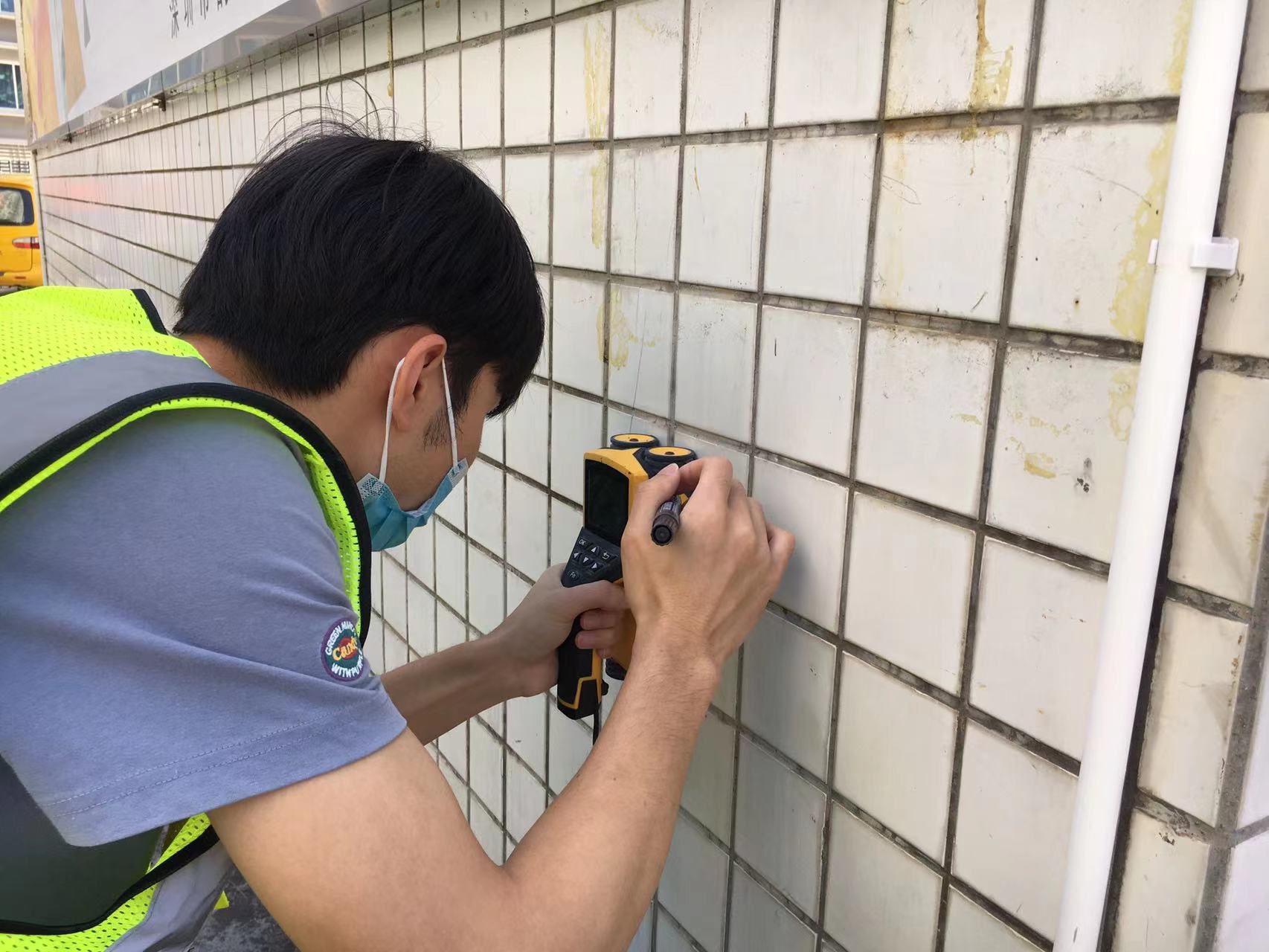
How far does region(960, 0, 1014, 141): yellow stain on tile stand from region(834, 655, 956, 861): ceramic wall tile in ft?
1.80

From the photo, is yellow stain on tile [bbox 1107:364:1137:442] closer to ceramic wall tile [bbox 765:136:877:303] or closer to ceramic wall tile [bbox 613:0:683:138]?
ceramic wall tile [bbox 765:136:877:303]

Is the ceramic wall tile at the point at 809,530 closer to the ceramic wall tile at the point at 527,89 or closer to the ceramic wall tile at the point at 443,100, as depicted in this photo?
the ceramic wall tile at the point at 527,89

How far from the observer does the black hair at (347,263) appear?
1.11 metres

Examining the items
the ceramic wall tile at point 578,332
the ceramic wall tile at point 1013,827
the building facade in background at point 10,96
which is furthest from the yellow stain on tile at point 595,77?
the building facade in background at point 10,96

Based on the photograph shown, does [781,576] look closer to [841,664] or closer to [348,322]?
[841,664]

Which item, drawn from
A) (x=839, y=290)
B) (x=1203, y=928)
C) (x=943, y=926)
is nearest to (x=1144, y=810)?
(x=1203, y=928)

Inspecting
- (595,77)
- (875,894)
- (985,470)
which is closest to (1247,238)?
(985,470)

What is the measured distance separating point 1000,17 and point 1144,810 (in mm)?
673

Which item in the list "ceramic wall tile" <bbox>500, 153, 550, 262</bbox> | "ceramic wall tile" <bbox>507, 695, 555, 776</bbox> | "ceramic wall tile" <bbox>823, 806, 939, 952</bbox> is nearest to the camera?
"ceramic wall tile" <bbox>823, 806, 939, 952</bbox>

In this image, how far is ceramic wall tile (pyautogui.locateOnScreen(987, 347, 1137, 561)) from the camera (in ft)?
2.62

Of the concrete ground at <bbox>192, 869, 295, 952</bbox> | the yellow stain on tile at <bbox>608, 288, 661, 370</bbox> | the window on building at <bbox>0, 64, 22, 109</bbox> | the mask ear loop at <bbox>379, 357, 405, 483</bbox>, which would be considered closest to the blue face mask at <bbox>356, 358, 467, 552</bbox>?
the mask ear loop at <bbox>379, 357, 405, 483</bbox>

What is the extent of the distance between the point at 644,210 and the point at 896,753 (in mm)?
771

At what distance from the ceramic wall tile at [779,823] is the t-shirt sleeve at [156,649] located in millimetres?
557

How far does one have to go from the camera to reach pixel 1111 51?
30.2 inches
